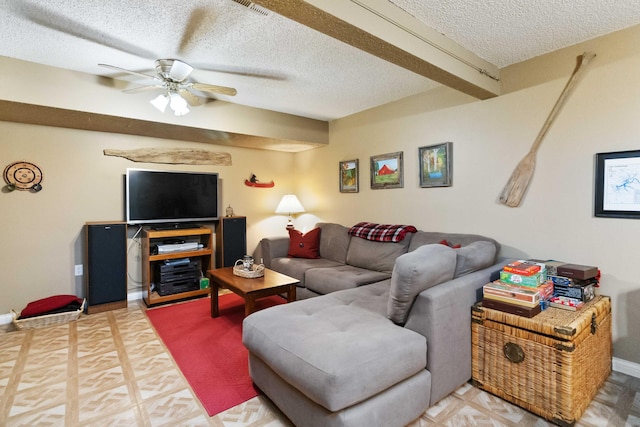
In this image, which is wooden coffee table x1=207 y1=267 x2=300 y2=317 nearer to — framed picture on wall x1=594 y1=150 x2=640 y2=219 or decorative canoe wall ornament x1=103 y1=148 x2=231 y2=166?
decorative canoe wall ornament x1=103 y1=148 x2=231 y2=166

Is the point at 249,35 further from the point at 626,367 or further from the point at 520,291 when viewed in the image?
the point at 626,367

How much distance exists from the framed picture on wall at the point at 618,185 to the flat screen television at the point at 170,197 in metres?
3.81

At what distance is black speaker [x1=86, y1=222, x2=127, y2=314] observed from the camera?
10.6 feet

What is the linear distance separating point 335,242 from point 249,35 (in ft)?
8.07

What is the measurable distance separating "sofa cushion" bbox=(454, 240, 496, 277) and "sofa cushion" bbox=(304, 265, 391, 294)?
1034 millimetres

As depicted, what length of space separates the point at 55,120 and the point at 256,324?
2.90 meters

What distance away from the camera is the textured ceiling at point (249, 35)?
1.86 m

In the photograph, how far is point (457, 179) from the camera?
3068 millimetres

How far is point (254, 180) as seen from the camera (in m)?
4.68

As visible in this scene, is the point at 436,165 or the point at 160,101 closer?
the point at 160,101

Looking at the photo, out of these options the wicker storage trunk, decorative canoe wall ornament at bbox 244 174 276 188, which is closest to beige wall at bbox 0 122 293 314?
decorative canoe wall ornament at bbox 244 174 276 188

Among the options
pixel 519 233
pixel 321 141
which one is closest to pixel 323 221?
pixel 321 141

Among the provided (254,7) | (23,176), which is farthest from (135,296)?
(254,7)

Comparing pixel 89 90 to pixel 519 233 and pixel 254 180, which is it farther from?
pixel 519 233
